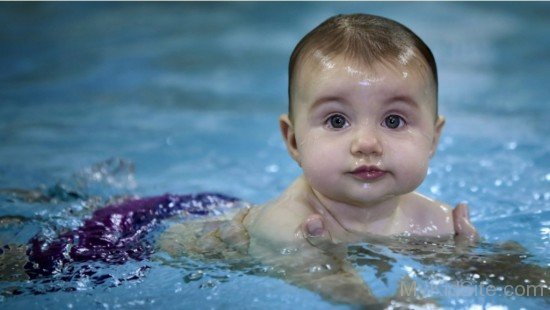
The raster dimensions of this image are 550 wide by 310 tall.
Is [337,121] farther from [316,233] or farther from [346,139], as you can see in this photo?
[316,233]

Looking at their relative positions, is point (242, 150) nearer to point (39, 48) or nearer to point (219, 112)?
point (219, 112)

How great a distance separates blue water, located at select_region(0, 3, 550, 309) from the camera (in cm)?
256

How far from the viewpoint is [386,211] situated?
8.98 feet

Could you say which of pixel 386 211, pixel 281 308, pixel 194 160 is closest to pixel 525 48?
pixel 194 160

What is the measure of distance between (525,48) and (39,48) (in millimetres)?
4077

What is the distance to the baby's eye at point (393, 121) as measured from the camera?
2498 millimetres

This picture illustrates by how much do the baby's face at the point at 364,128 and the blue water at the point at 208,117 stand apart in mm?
270

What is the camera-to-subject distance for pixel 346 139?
8.04ft

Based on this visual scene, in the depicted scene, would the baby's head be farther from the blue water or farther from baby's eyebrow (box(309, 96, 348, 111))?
the blue water

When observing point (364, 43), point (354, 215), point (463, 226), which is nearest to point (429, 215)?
point (463, 226)

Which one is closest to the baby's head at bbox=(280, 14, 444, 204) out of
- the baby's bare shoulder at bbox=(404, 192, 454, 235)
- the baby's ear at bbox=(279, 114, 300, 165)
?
the baby's ear at bbox=(279, 114, 300, 165)

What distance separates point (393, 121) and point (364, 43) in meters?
0.26

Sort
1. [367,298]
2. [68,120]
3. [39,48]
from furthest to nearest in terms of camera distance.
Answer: [39,48], [68,120], [367,298]

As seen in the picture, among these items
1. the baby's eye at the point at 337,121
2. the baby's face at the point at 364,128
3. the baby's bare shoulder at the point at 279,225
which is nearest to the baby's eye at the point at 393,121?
the baby's face at the point at 364,128
